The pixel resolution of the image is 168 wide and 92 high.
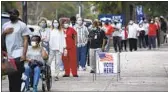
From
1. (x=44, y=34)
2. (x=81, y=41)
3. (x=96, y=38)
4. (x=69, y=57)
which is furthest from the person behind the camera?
(x=81, y=41)

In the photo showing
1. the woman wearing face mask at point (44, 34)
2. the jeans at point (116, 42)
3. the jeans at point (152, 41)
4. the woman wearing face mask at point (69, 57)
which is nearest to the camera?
the woman wearing face mask at point (69, 57)

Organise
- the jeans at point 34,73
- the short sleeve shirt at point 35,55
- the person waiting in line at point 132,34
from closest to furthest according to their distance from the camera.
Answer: the jeans at point 34,73
the short sleeve shirt at point 35,55
the person waiting in line at point 132,34

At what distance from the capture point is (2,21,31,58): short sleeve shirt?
11.3 m

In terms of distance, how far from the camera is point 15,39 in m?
11.3

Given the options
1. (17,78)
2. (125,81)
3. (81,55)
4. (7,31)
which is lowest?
(125,81)

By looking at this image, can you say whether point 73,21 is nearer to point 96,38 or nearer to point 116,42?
point 96,38

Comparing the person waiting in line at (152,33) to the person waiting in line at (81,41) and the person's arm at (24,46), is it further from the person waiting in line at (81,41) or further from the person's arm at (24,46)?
the person's arm at (24,46)

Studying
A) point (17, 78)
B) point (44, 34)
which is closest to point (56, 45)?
point (44, 34)

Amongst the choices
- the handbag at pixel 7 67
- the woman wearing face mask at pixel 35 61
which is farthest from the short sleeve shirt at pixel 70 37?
the handbag at pixel 7 67

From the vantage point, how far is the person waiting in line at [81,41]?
19.1 meters

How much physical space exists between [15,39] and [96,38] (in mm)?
7665

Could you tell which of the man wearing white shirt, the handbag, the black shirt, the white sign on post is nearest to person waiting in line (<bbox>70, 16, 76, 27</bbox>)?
the black shirt

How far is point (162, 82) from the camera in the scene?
1579cm

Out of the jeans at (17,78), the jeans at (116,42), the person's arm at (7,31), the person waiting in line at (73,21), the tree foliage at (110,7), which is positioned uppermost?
the tree foliage at (110,7)
